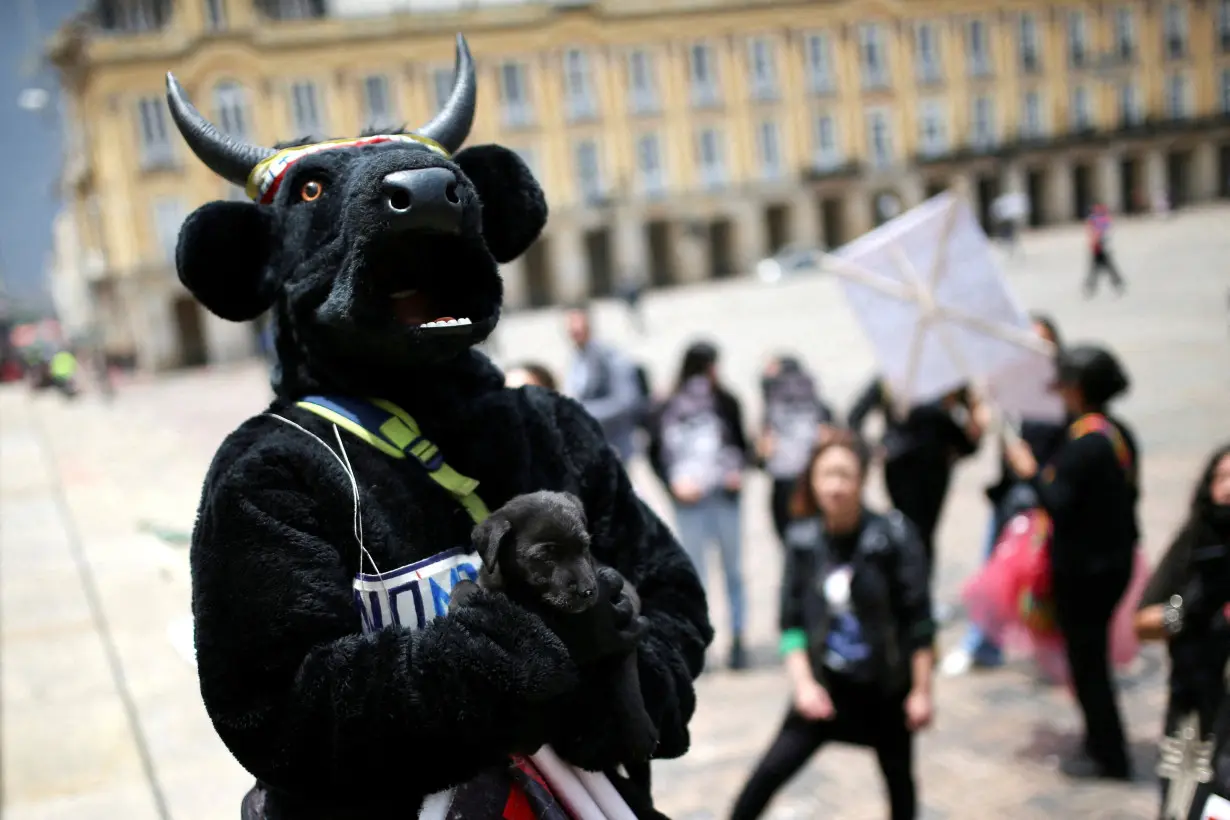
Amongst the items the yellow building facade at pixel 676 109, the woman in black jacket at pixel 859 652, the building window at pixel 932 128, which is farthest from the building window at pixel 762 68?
the woman in black jacket at pixel 859 652

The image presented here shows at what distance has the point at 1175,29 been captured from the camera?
46.7 metres

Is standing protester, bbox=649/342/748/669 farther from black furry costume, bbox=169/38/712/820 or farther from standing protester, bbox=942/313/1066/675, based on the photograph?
black furry costume, bbox=169/38/712/820

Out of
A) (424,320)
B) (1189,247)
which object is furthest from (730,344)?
(424,320)

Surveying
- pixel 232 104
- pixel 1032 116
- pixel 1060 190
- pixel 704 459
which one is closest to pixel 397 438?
pixel 704 459

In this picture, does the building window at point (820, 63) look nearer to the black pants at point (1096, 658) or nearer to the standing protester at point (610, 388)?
the standing protester at point (610, 388)

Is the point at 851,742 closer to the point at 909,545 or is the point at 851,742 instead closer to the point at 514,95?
the point at 909,545

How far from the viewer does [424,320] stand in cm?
180

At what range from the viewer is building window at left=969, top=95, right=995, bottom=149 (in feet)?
164

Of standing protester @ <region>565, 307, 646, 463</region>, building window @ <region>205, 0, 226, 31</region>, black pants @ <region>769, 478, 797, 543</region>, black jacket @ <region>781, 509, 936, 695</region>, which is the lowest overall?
black pants @ <region>769, 478, 797, 543</region>

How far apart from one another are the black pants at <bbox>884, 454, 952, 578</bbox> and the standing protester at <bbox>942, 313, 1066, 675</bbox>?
305mm

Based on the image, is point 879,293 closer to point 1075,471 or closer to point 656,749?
point 1075,471

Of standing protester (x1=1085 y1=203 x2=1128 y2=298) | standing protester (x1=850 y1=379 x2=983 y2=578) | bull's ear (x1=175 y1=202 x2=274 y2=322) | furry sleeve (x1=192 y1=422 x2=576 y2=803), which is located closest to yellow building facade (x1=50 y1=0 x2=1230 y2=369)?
standing protester (x1=1085 y1=203 x2=1128 y2=298)

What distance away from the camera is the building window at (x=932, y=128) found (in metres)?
49.5

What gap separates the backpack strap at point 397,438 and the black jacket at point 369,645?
0.6 inches
